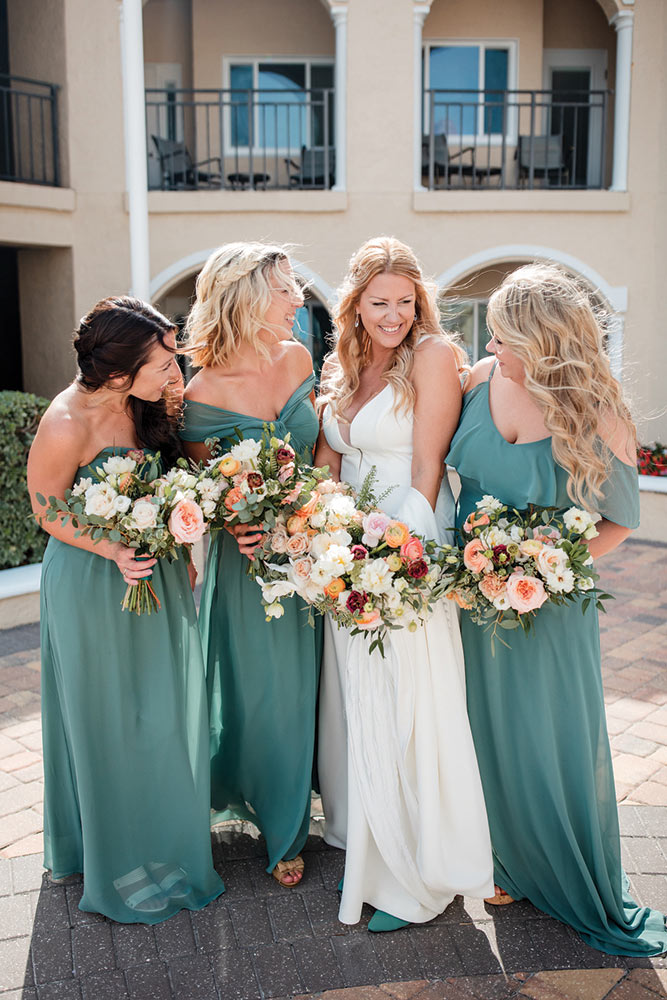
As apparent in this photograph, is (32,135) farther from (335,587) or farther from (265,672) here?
(335,587)

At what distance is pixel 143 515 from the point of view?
8.92ft

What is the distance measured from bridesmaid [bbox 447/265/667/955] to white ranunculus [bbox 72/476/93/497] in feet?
4.00

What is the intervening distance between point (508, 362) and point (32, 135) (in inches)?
416

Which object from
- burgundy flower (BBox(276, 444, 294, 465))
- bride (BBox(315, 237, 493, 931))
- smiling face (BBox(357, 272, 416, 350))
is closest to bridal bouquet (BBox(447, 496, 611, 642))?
bride (BBox(315, 237, 493, 931))

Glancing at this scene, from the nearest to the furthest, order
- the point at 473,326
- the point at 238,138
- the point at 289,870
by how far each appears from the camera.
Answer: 1. the point at 289,870
2. the point at 238,138
3. the point at 473,326

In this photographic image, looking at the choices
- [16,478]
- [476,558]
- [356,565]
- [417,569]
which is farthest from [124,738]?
[16,478]

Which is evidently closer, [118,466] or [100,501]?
[100,501]

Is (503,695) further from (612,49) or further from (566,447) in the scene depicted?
(612,49)

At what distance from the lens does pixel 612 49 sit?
13445 millimetres

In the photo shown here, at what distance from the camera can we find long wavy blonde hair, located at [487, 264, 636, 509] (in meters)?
2.67

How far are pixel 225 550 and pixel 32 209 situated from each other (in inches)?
348

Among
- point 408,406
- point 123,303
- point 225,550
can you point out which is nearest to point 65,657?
point 225,550

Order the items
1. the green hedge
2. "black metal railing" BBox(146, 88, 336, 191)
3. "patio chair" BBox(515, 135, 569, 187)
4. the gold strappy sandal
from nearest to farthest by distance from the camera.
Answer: the gold strappy sandal < the green hedge < "patio chair" BBox(515, 135, 569, 187) < "black metal railing" BBox(146, 88, 336, 191)

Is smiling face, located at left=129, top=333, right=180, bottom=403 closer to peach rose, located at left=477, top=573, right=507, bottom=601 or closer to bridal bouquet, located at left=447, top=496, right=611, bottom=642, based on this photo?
bridal bouquet, located at left=447, top=496, right=611, bottom=642
